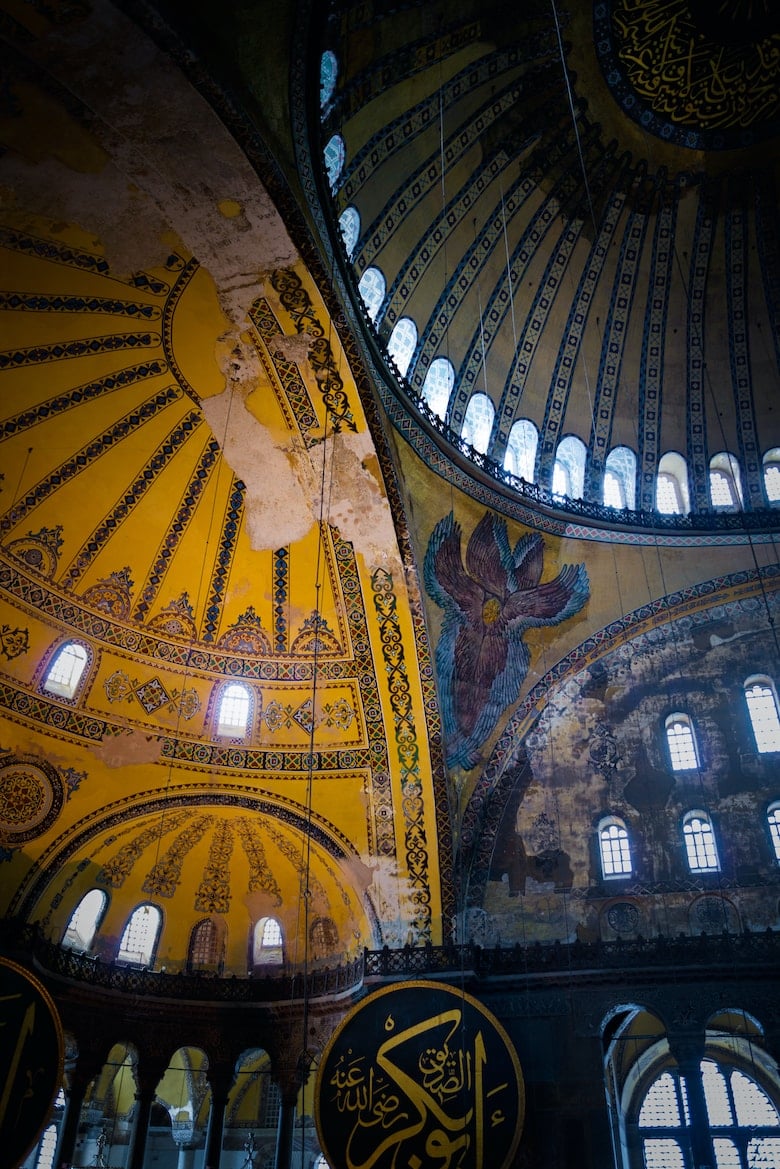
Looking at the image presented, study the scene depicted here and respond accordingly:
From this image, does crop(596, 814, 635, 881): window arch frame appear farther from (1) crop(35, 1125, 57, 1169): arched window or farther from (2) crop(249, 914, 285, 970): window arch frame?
(1) crop(35, 1125, 57, 1169): arched window

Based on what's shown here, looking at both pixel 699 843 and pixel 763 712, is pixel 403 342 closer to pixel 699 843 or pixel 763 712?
pixel 763 712

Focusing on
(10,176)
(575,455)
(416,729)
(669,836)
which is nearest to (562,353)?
(575,455)

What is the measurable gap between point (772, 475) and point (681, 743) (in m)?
3.95

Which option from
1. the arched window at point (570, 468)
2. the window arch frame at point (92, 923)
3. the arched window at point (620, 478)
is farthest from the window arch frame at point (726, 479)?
the window arch frame at point (92, 923)

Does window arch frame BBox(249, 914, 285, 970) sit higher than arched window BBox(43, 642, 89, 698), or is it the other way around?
arched window BBox(43, 642, 89, 698)

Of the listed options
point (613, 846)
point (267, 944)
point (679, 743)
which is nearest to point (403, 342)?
point (679, 743)

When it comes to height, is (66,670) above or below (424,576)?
below

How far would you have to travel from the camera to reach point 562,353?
1247 cm

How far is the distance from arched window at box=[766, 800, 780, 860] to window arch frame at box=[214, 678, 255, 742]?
20.7 ft

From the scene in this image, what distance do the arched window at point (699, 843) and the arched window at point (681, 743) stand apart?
61cm

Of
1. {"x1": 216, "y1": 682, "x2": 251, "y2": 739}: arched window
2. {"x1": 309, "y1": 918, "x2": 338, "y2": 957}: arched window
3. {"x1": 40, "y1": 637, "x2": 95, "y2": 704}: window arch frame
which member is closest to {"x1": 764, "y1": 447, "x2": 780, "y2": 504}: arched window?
{"x1": 216, "y1": 682, "x2": 251, "y2": 739}: arched window

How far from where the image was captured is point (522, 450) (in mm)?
12367

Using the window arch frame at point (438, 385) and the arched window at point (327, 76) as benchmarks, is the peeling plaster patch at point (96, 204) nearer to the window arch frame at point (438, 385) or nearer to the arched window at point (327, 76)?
the arched window at point (327, 76)

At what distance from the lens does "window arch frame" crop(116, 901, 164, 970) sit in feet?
39.1
